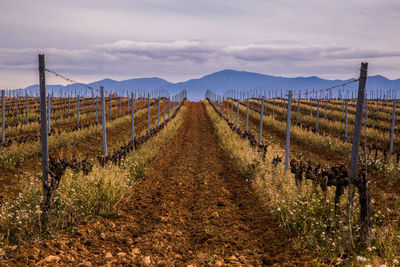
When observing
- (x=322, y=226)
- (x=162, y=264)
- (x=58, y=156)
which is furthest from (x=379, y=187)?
(x=58, y=156)

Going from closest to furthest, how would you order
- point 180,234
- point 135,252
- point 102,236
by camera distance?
point 135,252, point 102,236, point 180,234

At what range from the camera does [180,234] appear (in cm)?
520

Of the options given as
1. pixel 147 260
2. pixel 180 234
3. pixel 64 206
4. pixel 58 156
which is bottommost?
pixel 58 156

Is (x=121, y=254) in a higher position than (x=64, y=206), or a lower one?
lower

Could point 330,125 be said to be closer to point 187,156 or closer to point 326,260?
point 187,156

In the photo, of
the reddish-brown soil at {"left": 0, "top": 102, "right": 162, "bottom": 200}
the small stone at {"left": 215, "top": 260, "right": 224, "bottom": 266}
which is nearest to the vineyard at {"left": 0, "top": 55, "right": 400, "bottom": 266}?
the small stone at {"left": 215, "top": 260, "right": 224, "bottom": 266}

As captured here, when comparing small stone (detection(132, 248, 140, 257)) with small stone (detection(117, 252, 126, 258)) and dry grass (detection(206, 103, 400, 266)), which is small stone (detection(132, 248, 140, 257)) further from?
dry grass (detection(206, 103, 400, 266))

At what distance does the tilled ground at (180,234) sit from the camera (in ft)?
13.9

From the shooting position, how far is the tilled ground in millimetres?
4230

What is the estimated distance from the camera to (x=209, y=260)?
4.34m

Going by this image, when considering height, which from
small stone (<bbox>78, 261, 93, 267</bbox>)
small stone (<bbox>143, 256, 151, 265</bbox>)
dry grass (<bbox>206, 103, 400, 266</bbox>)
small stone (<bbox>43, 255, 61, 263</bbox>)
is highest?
dry grass (<bbox>206, 103, 400, 266</bbox>)

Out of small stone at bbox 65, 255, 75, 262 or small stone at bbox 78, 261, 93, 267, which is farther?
small stone at bbox 65, 255, 75, 262

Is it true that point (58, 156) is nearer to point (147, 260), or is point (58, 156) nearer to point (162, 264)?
point (147, 260)

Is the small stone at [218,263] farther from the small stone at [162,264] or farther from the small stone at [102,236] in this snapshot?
the small stone at [102,236]
